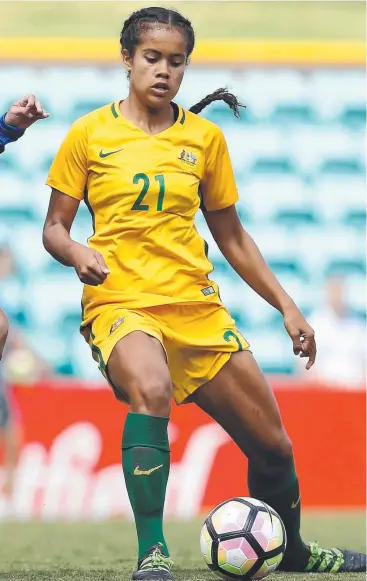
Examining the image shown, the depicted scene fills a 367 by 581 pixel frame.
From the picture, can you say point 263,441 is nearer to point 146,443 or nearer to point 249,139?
point 146,443

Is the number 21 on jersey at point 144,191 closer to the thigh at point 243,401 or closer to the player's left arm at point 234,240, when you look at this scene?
the player's left arm at point 234,240

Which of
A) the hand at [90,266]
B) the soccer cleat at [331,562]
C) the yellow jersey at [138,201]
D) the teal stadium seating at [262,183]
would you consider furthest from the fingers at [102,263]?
the teal stadium seating at [262,183]

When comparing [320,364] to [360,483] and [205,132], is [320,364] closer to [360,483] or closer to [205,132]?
[360,483]

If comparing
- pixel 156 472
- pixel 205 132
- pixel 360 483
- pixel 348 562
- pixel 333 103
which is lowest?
pixel 360 483

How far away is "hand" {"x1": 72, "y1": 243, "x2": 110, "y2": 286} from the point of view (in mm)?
4457

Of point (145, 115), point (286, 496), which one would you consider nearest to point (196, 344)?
point (286, 496)

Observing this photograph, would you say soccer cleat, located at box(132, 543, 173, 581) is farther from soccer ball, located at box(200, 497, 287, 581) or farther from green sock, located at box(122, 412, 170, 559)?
soccer ball, located at box(200, 497, 287, 581)

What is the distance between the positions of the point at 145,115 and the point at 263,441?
149 centimetres

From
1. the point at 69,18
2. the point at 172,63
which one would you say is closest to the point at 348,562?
the point at 172,63

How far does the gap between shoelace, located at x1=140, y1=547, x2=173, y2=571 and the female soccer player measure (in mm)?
630

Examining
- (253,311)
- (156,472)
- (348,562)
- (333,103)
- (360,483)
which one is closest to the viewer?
(156,472)

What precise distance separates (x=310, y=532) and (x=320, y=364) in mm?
4088

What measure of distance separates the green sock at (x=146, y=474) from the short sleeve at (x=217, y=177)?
116 cm

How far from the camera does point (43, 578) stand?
4.86 m
